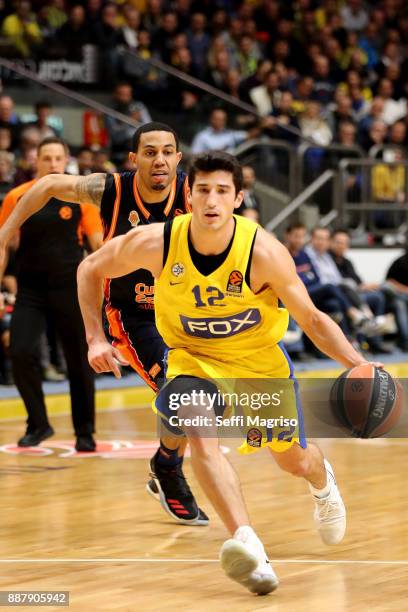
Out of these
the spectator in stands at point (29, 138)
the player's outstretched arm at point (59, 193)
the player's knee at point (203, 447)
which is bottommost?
the player's knee at point (203, 447)

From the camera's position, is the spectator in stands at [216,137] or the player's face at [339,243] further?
the spectator in stands at [216,137]

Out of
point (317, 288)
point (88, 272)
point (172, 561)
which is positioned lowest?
point (317, 288)

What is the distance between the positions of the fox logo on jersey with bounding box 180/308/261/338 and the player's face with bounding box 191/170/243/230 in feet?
1.31

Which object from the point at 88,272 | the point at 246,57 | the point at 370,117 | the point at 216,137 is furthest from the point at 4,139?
the point at 88,272

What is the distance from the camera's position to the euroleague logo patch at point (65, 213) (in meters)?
8.59

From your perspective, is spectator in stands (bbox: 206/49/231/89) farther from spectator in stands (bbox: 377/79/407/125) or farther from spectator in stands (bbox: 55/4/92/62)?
spectator in stands (bbox: 377/79/407/125)

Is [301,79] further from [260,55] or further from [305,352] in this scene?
[305,352]

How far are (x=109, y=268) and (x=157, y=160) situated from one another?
4.18ft

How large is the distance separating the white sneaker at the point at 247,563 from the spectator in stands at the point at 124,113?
10.2 metres

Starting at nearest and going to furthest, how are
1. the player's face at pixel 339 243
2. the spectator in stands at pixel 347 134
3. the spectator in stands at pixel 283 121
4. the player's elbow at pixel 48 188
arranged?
the player's elbow at pixel 48 188 < the player's face at pixel 339 243 < the spectator in stands at pixel 283 121 < the spectator in stands at pixel 347 134

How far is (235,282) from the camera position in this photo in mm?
5191

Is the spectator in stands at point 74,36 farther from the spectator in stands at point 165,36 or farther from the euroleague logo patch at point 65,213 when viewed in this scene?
the euroleague logo patch at point 65,213

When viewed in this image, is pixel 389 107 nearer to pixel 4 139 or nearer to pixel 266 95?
pixel 266 95

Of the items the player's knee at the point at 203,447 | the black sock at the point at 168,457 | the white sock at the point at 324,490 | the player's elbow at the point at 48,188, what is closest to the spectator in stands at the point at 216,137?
the player's elbow at the point at 48,188
